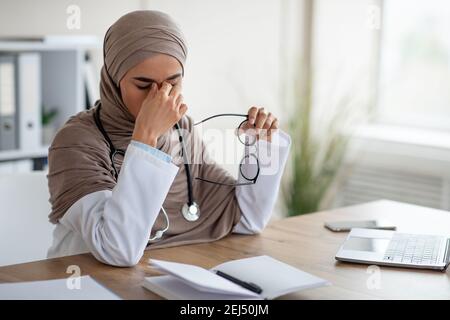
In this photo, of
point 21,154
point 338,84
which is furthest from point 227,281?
point 338,84

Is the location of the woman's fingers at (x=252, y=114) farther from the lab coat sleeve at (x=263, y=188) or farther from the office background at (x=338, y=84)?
the office background at (x=338, y=84)

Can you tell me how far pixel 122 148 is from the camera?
184cm

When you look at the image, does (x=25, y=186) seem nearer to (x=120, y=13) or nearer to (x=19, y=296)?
(x=19, y=296)

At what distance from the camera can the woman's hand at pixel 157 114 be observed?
163 cm

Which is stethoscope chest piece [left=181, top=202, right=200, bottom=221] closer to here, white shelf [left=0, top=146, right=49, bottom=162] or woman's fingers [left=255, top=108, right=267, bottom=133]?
woman's fingers [left=255, top=108, right=267, bottom=133]

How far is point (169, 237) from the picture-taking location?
1850 mm

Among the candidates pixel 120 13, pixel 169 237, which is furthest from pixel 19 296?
pixel 120 13

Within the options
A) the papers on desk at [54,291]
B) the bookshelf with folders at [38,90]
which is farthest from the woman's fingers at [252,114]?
the bookshelf with folders at [38,90]

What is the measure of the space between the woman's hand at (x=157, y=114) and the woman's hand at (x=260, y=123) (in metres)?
0.23

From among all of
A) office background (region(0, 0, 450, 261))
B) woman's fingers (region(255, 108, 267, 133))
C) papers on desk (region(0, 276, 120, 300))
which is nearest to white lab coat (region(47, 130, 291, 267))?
papers on desk (region(0, 276, 120, 300))

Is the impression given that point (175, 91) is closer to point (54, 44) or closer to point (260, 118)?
point (260, 118)

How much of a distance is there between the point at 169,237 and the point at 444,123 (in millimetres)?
2552

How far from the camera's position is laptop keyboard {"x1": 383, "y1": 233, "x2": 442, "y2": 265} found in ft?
5.40

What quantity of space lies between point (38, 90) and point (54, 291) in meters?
1.61
